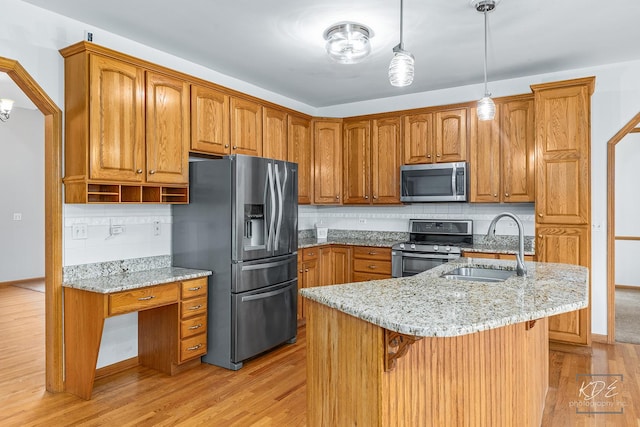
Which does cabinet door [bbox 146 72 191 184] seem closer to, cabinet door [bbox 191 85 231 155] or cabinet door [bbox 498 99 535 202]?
cabinet door [bbox 191 85 231 155]

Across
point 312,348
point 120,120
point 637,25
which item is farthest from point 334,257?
point 637,25

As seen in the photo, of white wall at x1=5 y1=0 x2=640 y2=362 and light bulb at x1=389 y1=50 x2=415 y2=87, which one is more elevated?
white wall at x1=5 y1=0 x2=640 y2=362

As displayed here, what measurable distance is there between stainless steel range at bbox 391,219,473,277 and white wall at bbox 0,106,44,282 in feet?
19.6

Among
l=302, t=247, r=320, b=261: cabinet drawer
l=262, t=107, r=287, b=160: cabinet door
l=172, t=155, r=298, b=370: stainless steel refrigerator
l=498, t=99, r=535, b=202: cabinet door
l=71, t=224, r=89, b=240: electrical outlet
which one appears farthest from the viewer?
l=302, t=247, r=320, b=261: cabinet drawer

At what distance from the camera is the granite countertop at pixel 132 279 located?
9.07 ft

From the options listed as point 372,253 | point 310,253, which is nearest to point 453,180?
point 372,253

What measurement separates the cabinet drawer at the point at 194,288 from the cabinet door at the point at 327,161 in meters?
2.04

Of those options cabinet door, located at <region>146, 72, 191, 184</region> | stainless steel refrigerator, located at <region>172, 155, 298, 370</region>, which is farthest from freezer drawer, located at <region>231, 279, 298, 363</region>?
cabinet door, located at <region>146, 72, 191, 184</region>

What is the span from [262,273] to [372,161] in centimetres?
213

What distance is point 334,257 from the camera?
4965 mm

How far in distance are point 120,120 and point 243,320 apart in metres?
1.81

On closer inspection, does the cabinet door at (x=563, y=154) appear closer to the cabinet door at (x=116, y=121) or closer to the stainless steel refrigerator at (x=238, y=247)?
the stainless steel refrigerator at (x=238, y=247)

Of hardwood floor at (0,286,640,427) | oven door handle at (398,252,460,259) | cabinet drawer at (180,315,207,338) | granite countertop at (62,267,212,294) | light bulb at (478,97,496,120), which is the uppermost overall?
light bulb at (478,97,496,120)

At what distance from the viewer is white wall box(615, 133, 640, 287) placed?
6.18 m
